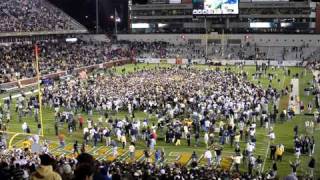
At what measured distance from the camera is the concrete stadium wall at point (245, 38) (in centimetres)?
8194

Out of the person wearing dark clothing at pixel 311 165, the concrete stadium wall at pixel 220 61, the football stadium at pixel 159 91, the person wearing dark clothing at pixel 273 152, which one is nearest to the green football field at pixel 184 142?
the football stadium at pixel 159 91

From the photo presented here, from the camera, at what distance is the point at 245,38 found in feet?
279

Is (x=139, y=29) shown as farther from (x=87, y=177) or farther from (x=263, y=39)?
(x=87, y=177)

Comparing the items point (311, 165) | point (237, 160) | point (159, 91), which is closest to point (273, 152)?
point (237, 160)

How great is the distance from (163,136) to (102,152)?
4.72 meters

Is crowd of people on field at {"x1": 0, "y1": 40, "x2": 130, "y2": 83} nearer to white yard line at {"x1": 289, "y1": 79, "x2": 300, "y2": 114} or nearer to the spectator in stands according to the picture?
white yard line at {"x1": 289, "y1": 79, "x2": 300, "y2": 114}

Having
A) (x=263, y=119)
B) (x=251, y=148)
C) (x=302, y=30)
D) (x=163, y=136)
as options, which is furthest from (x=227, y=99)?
(x=302, y=30)

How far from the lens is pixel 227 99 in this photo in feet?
112

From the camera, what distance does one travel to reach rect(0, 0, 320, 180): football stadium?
22.2 metres

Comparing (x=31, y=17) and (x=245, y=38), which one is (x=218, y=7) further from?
(x=31, y=17)

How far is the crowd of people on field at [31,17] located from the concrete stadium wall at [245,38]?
14443 millimetres

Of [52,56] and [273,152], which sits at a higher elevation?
[52,56]

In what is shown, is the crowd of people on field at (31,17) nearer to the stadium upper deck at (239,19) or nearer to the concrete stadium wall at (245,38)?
the concrete stadium wall at (245,38)

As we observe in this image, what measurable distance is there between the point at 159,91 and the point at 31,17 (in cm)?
4201
